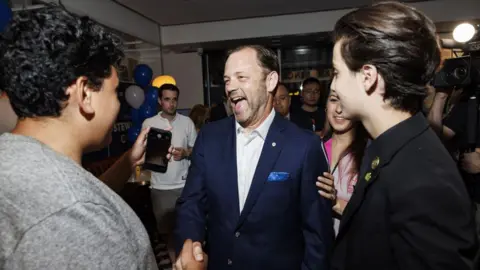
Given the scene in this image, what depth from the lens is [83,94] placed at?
29.5 inches

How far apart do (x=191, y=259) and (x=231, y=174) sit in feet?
1.26

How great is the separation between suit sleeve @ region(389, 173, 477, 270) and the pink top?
101 centimetres

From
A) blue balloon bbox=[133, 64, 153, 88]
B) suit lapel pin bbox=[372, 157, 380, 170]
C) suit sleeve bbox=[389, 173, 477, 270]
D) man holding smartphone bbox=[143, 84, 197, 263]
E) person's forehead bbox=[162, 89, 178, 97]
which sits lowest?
man holding smartphone bbox=[143, 84, 197, 263]

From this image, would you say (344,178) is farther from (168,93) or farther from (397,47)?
(168,93)

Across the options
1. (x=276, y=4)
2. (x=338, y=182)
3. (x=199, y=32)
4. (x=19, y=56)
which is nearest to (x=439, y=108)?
(x=338, y=182)

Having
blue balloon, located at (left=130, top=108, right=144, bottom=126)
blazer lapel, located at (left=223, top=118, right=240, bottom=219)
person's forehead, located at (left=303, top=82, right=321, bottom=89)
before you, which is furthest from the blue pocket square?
blue balloon, located at (left=130, top=108, right=144, bottom=126)

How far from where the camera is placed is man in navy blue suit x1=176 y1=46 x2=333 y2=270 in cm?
136

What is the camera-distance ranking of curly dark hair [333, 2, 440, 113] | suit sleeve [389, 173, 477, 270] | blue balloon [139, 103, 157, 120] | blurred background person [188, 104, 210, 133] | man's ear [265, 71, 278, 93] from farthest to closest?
1. blue balloon [139, 103, 157, 120]
2. blurred background person [188, 104, 210, 133]
3. man's ear [265, 71, 278, 93]
4. curly dark hair [333, 2, 440, 113]
5. suit sleeve [389, 173, 477, 270]

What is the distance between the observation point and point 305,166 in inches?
54.5

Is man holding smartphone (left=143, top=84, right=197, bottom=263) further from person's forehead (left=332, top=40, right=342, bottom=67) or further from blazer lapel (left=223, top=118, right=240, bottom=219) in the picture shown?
person's forehead (left=332, top=40, right=342, bottom=67)

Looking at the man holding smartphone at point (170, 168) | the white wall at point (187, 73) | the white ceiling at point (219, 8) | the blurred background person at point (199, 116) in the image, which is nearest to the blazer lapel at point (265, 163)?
the man holding smartphone at point (170, 168)

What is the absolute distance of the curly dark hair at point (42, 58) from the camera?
669mm

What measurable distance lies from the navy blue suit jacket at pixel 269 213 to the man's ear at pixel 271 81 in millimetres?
245

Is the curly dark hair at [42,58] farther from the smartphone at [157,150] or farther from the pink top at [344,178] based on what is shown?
the pink top at [344,178]
